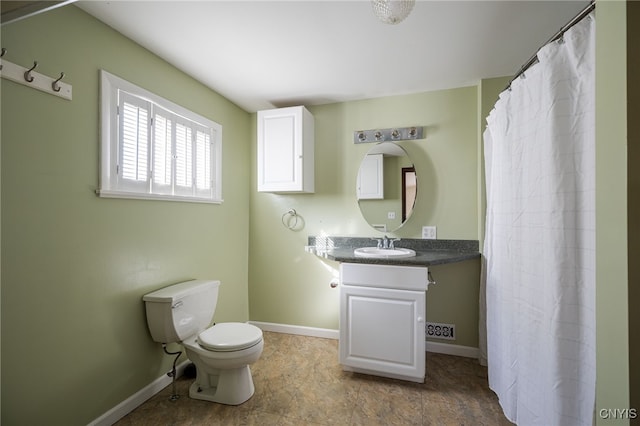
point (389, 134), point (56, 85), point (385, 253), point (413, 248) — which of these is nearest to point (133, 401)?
point (56, 85)

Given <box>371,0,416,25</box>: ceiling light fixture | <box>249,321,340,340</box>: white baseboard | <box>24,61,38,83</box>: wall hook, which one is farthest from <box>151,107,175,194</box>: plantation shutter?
<box>249,321,340,340</box>: white baseboard

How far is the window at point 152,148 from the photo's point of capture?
1614 millimetres

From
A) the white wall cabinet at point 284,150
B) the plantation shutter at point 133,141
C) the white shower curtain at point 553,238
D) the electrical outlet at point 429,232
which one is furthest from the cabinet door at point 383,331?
the plantation shutter at point 133,141

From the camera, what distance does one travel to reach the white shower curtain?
3.59 ft

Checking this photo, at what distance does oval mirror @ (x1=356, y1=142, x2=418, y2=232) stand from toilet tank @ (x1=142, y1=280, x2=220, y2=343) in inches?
62.0

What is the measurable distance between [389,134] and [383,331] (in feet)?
5.52

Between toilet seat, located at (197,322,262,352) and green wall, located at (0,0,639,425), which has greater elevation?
green wall, located at (0,0,639,425)

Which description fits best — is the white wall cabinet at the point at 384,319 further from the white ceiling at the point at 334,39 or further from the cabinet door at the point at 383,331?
the white ceiling at the point at 334,39

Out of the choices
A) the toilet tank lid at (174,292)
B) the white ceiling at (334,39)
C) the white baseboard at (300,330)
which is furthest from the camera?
the white baseboard at (300,330)

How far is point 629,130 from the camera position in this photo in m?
0.64

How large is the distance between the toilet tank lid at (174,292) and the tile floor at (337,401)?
2.18ft

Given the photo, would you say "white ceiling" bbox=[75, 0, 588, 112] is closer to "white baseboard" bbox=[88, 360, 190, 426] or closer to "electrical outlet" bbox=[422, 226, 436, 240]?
"electrical outlet" bbox=[422, 226, 436, 240]

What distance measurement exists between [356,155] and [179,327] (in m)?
2.01

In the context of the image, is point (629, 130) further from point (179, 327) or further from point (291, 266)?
point (291, 266)
